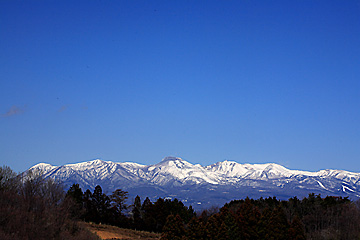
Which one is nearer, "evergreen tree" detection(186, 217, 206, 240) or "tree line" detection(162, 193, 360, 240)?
"tree line" detection(162, 193, 360, 240)

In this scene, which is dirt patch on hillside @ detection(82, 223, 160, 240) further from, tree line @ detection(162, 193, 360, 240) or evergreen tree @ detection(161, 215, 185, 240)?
tree line @ detection(162, 193, 360, 240)

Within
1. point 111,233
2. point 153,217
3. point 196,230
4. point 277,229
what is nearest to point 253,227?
point 277,229


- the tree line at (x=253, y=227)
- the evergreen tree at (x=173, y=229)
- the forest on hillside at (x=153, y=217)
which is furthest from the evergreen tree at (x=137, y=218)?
the evergreen tree at (x=173, y=229)

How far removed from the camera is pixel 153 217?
9419 centimetres

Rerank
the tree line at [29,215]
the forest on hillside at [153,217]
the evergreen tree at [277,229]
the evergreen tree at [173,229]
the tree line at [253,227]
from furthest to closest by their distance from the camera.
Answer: the evergreen tree at [277,229] → the tree line at [253,227] → the evergreen tree at [173,229] → the forest on hillside at [153,217] → the tree line at [29,215]

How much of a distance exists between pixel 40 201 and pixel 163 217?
181 ft

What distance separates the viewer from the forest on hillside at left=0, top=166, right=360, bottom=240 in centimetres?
3812

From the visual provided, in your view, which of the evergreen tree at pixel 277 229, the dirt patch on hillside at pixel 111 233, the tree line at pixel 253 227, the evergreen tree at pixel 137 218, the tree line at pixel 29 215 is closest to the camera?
the tree line at pixel 29 215

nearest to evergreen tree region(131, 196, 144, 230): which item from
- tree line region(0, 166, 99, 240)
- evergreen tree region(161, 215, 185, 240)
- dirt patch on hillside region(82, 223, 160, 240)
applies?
evergreen tree region(161, 215, 185, 240)

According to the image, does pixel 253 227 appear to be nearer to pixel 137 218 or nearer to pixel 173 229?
pixel 173 229

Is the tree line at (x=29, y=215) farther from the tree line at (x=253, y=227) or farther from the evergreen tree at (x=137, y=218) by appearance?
the evergreen tree at (x=137, y=218)

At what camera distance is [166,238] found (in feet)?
208

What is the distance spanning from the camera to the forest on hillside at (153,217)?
38.1m

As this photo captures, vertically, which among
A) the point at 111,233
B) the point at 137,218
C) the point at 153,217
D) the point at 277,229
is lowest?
the point at 111,233
